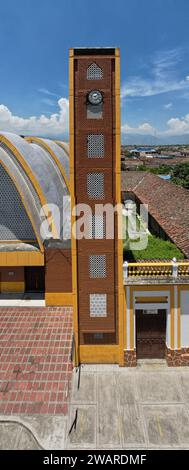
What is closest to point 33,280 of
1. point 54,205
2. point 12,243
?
point 12,243

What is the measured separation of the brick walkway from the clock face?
466 inches

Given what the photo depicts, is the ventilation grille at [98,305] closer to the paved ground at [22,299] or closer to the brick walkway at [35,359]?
the brick walkway at [35,359]

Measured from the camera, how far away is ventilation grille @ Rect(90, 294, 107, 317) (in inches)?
612

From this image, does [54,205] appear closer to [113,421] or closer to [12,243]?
[12,243]

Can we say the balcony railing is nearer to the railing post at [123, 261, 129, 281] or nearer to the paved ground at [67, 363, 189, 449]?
the railing post at [123, 261, 129, 281]

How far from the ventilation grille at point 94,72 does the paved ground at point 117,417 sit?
12906 millimetres

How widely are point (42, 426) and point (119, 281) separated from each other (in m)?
6.45

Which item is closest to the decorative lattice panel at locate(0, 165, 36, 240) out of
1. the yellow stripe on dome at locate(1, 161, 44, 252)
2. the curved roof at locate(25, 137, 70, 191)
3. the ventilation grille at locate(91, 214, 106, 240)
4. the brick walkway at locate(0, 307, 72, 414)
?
the yellow stripe on dome at locate(1, 161, 44, 252)

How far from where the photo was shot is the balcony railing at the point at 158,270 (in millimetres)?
15084

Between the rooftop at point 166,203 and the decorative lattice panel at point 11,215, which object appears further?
the decorative lattice panel at point 11,215

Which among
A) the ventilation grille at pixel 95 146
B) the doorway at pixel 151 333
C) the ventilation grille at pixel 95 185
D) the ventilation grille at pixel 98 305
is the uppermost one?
the ventilation grille at pixel 95 146

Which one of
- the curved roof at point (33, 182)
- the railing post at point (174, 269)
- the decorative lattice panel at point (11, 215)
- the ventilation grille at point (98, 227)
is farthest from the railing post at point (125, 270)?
the decorative lattice panel at point (11, 215)

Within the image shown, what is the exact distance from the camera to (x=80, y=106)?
14219 mm

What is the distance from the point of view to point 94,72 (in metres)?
14.0
